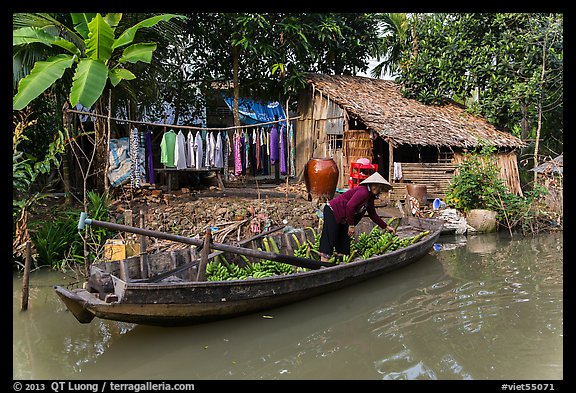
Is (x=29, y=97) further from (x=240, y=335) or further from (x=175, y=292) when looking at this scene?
(x=240, y=335)

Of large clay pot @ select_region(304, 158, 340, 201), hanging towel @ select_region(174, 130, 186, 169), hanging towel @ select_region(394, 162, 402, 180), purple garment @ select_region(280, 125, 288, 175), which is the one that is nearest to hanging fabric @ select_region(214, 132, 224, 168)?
hanging towel @ select_region(174, 130, 186, 169)

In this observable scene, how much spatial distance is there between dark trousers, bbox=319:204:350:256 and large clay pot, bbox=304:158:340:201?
14.0 feet

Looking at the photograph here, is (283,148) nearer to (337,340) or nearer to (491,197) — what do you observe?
(491,197)

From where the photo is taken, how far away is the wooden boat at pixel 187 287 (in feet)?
14.0

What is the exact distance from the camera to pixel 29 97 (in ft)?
19.6

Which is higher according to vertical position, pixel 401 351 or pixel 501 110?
pixel 501 110

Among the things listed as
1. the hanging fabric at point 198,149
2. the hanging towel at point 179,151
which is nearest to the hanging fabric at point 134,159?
the hanging towel at point 179,151

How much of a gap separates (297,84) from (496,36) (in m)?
6.05

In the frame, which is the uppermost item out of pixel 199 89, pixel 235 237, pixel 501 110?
pixel 199 89

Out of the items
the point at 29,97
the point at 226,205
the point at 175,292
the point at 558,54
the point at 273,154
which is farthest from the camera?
the point at 558,54

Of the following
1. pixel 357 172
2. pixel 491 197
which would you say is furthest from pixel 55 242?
pixel 491 197

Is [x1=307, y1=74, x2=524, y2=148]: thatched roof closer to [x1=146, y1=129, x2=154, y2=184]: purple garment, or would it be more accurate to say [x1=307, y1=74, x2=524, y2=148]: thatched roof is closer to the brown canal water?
[x1=146, y1=129, x2=154, y2=184]: purple garment

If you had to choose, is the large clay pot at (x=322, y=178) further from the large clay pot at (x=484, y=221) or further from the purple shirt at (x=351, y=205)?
the purple shirt at (x=351, y=205)

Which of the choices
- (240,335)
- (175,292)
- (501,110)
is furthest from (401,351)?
(501,110)
